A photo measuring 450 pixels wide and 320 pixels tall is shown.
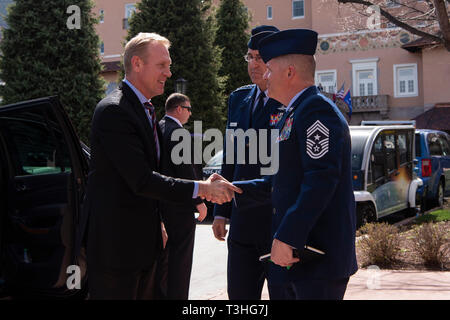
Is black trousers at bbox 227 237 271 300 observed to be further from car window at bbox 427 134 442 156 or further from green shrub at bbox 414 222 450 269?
car window at bbox 427 134 442 156

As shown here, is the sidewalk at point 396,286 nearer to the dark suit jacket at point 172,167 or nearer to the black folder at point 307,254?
the dark suit jacket at point 172,167

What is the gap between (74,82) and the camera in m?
21.8

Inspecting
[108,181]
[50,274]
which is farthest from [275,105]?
[50,274]

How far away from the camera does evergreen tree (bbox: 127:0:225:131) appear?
1034 inches

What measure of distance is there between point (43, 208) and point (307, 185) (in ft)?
8.76

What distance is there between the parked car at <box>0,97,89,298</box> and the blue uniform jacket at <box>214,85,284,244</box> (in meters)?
1.22

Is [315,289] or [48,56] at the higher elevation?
[48,56]

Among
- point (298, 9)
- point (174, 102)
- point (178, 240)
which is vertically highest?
point (298, 9)

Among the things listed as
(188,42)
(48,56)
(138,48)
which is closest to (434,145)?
(138,48)

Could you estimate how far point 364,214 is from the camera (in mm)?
10625

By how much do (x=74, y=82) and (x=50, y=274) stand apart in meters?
18.3

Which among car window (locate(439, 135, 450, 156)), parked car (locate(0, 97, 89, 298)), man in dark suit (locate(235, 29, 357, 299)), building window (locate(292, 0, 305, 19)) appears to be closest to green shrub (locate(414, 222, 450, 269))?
parked car (locate(0, 97, 89, 298))

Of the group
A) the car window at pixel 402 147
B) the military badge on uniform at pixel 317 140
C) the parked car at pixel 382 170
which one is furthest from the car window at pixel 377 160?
the military badge on uniform at pixel 317 140

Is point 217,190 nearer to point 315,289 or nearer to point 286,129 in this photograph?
point 286,129
